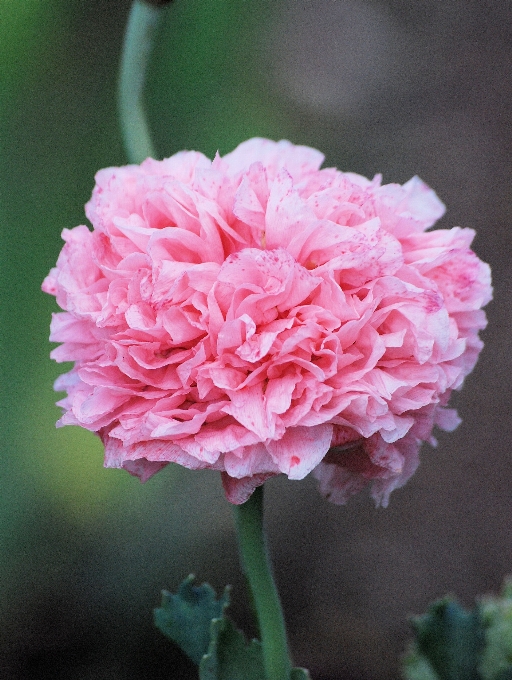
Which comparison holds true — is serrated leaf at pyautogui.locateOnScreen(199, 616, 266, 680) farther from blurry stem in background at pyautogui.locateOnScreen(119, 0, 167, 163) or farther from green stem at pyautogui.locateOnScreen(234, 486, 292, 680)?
blurry stem in background at pyautogui.locateOnScreen(119, 0, 167, 163)

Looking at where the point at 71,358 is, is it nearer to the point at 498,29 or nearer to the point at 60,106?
the point at 60,106

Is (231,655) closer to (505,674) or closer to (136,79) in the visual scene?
(505,674)

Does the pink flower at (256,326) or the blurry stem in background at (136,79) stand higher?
the blurry stem in background at (136,79)

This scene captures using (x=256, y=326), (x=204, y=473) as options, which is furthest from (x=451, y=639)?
(x=204, y=473)

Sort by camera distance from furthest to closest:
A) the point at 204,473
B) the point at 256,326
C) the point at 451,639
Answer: the point at 204,473 < the point at 451,639 < the point at 256,326

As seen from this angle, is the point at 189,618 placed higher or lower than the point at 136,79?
lower

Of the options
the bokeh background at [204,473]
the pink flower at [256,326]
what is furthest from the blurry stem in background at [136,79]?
the bokeh background at [204,473]

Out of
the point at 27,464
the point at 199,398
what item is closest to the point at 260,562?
the point at 199,398

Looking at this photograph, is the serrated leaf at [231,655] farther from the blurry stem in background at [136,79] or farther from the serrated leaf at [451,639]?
the blurry stem in background at [136,79]

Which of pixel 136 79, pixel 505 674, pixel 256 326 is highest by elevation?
pixel 136 79
